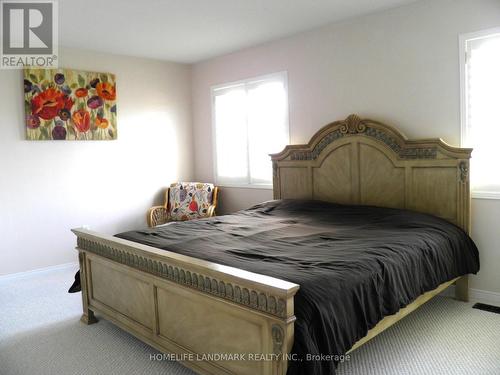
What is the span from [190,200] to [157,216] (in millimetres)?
437

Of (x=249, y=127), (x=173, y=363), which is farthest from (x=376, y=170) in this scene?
(x=173, y=363)

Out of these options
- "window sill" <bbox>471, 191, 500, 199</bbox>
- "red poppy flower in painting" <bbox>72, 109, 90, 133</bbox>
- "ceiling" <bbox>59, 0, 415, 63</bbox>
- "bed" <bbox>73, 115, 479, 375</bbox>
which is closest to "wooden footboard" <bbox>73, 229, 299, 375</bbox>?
"bed" <bbox>73, 115, 479, 375</bbox>

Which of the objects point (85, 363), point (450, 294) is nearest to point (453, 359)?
point (450, 294)

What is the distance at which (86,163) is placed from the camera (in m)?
4.86

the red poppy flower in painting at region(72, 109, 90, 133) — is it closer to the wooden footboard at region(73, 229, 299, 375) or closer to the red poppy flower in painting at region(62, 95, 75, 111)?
the red poppy flower in painting at region(62, 95, 75, 111)

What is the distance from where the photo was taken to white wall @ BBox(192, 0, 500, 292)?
3.35 meters

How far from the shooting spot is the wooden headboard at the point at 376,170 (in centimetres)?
337

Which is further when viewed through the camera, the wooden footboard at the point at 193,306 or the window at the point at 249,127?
the window at the point at 249,127

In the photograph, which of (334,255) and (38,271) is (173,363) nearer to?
(334,255)

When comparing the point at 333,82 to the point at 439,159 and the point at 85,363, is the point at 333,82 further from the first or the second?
the point at 85,363

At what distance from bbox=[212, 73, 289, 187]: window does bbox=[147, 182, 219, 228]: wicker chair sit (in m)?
0.34

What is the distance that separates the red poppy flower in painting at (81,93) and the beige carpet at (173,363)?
2336mm

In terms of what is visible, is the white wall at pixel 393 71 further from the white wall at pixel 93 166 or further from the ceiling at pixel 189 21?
the white wall at pixel 93 166

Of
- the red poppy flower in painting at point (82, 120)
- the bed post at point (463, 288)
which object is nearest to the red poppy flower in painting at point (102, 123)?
the red poppy flower in painting at point (82, 120)
